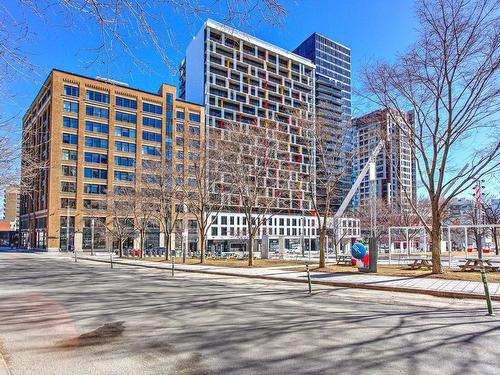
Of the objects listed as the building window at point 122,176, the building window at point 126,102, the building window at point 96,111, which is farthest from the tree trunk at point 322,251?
the building window at point 126,102

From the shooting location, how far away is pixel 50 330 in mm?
7777

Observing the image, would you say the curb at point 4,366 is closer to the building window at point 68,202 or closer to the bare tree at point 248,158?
the bare tree at point 248,158

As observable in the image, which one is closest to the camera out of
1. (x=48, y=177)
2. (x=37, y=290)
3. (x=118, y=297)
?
(x=118, y=297)

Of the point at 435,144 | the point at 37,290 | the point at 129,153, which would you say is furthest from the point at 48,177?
the point at 435,144

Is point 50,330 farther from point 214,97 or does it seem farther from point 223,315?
point 214,97

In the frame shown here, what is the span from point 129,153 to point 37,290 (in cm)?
7055

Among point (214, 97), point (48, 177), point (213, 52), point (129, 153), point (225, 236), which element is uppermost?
point (213, 52)

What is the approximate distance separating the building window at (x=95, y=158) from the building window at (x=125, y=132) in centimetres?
545

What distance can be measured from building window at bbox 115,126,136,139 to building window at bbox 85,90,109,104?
5.75 m

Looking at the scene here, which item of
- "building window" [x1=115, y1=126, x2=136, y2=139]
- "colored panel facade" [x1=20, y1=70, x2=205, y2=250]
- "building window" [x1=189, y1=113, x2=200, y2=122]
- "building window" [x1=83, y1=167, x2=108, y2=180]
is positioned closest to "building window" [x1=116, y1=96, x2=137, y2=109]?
"colored panel facade" [x1=20, y1=70, x2=205, y2=250]

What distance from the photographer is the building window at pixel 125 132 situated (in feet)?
264

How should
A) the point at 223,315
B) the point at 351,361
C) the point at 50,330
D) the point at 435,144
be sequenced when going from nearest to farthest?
the point at 351,361 → the point at 50,330 → the point at 223,315 → the point at 435,144

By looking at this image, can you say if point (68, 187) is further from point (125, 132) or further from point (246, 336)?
point (246, 336)

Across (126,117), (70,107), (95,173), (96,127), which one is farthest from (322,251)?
(126,117)
